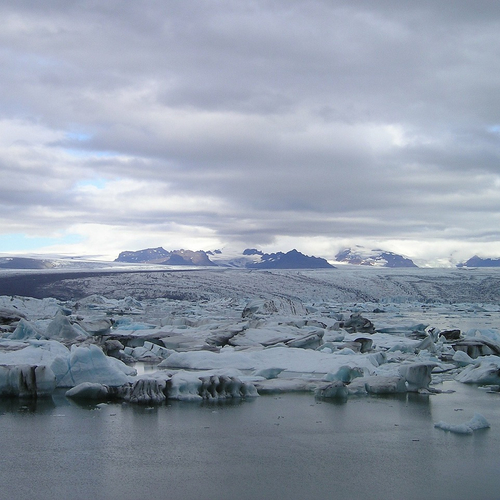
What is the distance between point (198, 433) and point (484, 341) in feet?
27.4

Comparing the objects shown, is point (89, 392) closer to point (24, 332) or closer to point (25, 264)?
point (24, 332)

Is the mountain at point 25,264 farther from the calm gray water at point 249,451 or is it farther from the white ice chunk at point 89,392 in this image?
the calm gray water at point 249,451

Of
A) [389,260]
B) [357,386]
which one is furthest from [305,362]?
[389,260]

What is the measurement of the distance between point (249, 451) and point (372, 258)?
11678 cm

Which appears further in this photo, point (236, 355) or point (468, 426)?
point (236, 355)

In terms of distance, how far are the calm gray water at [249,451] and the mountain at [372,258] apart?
105 m

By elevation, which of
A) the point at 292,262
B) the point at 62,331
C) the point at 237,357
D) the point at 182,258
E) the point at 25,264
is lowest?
the point at 237,357

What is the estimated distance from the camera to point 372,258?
4722 inches

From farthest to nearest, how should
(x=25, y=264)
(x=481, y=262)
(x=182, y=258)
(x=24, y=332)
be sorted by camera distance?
1. (x=481, y=262)
2. (x=182, y=258)
3. (x=25, y=264)
4. (x=24, y=332)

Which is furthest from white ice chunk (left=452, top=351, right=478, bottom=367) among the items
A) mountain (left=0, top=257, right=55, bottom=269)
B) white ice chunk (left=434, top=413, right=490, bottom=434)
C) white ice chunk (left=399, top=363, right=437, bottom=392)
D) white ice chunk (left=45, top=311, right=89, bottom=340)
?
mountain (left=0, top=257, right=55, bottom=269)

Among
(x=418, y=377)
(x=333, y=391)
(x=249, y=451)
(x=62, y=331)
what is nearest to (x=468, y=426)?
(x=333, y=391)

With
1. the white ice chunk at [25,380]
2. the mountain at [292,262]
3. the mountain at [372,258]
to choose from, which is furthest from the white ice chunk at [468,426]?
the mountain at [372,258]

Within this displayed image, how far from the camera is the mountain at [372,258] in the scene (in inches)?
4493

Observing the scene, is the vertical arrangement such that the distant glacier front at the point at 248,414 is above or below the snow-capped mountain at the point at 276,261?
below
